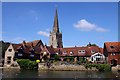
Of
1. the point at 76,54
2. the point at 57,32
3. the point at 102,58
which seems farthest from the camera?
the point at 57,32

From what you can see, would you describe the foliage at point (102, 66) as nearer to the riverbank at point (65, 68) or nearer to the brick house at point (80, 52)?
the riverbank at point (65, 68)

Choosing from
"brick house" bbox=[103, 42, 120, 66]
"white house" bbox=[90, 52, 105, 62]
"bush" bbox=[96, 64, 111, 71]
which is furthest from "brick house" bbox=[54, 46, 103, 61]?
"bush" bbox=[96, 64, 111, 71]

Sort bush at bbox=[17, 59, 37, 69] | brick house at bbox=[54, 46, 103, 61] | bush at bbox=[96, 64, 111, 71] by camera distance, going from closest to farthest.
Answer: bush at bbox=[96, 64, 111, 71] → bush at bbox=[17, 59, 37, 69] → brick house at bbox=[54, 46, 103, 61]

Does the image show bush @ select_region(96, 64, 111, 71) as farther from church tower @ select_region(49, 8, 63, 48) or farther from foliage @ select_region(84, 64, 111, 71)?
church tower @ select_region(49, 8, 63, 48)

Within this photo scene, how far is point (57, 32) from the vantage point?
427 ft

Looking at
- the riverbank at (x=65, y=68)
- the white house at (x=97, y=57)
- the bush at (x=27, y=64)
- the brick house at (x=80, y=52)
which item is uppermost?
the brick house at (x=80, y=52)

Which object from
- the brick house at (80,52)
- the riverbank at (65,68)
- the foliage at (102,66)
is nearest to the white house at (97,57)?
the brick house at (80,52)

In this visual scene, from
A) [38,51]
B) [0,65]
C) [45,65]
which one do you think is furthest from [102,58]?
[0,65]

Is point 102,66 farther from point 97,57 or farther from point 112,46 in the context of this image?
point 112,46

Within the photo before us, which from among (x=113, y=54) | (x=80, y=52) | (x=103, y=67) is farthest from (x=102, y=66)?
(x=80, y=52)

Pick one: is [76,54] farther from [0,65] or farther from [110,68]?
[0,65]

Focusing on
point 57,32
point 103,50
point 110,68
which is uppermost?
point 57,32

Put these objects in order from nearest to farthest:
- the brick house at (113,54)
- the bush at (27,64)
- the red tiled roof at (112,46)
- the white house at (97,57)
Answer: the bush at (27,64) → the brick house at (113,54) → the red tiled roof at (112,46) → the white house at (97,57)

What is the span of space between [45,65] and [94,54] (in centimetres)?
1569
